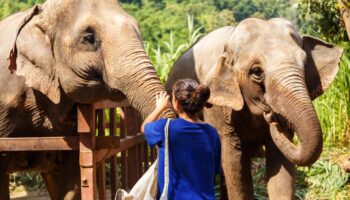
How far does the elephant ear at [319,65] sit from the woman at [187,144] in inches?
107

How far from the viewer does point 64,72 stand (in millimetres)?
5543

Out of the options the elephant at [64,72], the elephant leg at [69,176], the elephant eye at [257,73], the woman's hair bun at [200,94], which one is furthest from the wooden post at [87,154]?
the woman's hair bun at [200,94]

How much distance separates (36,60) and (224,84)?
1620 millimetres

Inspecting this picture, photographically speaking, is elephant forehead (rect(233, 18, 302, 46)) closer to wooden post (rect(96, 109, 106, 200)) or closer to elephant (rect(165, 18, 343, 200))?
elephant (rect(165, 18, 343, 200))

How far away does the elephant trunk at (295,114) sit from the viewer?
5770mm

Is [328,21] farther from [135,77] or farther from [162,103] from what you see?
[162,103]

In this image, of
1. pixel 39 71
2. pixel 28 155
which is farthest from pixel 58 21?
pixel 28 155

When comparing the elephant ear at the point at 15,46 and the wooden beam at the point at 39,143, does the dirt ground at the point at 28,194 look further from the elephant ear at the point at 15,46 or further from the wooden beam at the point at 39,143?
the elephant ear at the point at 15,46

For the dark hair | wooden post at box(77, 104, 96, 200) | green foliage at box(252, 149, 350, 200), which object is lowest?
green foliage at box(252, 149, 350, 200)

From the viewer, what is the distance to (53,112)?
600cm

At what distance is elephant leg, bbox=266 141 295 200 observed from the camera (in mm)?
6621

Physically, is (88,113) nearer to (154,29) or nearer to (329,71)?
(329,71)

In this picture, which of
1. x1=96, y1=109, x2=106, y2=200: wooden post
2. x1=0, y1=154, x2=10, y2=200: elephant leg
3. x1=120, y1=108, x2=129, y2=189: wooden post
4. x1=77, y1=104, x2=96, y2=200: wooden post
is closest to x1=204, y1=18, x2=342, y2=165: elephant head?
x1=120, y1=108, x2=129, y2=189: wooden post

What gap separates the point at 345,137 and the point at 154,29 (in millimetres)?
31546
